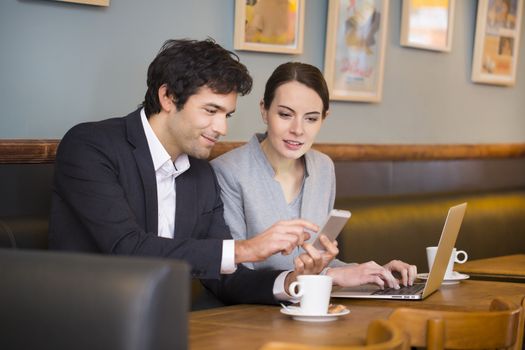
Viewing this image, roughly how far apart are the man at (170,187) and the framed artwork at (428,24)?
2.09m

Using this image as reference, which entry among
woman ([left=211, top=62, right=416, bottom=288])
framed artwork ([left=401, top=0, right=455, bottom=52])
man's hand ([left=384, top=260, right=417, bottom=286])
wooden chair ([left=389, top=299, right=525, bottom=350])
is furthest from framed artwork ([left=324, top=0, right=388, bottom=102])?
wooden chair ([left=389, top=299, right=525, bottom=350])

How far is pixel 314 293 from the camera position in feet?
7.62

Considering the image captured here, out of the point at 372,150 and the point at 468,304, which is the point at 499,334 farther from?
the point at 372,150

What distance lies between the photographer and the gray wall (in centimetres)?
313

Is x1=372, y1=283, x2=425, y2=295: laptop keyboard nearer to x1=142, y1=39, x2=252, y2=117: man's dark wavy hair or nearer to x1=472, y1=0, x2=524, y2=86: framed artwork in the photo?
x1=142, y1=39, x2=252, y2=117: man's dark wavy hair

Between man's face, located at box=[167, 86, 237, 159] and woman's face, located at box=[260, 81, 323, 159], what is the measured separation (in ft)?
1.54

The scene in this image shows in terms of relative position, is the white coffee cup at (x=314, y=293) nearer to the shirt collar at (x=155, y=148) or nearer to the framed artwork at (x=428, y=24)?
the shirt collar at (x=155, y=148)

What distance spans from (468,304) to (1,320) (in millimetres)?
1521

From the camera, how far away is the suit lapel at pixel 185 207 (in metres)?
2.94

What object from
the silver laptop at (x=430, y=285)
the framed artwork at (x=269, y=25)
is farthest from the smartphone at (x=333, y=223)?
the framed artwork at (x=269, y=25)

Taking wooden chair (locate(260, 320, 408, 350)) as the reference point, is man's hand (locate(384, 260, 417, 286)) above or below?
below

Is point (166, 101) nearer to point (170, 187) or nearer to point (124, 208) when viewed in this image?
point (170, 187)

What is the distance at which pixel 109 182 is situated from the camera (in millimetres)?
2672

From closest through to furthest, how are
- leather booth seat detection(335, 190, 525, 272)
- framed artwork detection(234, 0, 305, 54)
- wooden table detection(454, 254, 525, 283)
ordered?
1. wooden table detection(454, 254, 525, 283)
2. framed artwork detection(234, 0, 305, 54)
3. leather booth seat detection(335, 190, 525, 272)
